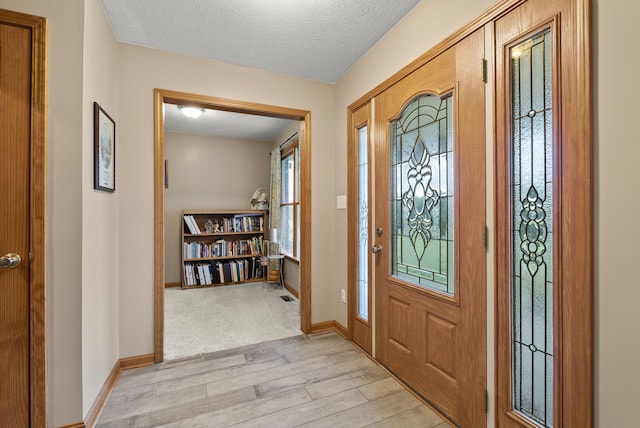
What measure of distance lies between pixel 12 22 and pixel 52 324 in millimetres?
1480

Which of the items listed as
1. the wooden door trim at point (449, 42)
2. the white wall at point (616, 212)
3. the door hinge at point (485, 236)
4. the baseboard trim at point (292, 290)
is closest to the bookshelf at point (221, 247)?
the baseboard trim at point (292, 290)

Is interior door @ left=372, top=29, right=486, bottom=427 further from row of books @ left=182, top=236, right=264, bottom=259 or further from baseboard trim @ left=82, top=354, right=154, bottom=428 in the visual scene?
row of books @ left=182, top=236, right=264, bottom=259

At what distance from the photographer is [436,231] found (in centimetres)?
171

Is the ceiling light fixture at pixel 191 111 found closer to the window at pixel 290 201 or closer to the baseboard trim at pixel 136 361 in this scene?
the window at pixel 290 201

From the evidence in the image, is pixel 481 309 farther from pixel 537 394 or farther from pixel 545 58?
pixel 545 58

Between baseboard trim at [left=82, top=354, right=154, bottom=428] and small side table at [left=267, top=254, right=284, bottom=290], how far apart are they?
2.49 meters

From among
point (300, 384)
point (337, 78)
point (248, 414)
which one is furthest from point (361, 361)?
point (337, 78)

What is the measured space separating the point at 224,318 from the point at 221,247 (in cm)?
183

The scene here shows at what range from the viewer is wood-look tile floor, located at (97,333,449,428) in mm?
1600

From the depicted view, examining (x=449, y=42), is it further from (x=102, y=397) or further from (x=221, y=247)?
(x=221, y=247)

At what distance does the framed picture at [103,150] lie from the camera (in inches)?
63.9

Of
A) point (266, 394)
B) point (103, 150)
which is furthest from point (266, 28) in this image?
point (266, 394)

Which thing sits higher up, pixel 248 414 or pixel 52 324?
pixel 52 324

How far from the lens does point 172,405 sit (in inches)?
68.0
